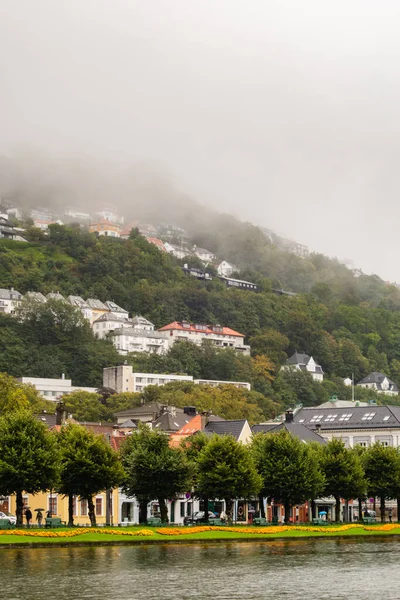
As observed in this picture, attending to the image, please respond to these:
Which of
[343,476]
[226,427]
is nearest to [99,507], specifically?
[343,476]

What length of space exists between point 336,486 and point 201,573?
58705 millimetres

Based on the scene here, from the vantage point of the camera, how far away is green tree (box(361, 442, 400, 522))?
124 metres

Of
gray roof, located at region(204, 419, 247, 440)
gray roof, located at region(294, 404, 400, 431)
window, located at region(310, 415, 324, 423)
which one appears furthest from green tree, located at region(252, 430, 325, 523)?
window, located at region(310, 415, 324, 423)

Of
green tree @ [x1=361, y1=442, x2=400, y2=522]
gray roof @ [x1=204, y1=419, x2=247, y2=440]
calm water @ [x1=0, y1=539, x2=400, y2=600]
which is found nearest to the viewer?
calm water @ [x1=0, y1=539, x2=400, y2=600]

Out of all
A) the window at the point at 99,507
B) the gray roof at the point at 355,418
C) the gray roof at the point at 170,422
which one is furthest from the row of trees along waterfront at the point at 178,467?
the gray roof at the point at 355,418

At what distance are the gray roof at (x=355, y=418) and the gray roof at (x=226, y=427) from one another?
3605 centimetres

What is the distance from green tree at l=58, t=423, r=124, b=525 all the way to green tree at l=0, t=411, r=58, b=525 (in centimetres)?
290

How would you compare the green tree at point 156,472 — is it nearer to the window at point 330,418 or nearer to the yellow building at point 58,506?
the yellow building at point 58,506

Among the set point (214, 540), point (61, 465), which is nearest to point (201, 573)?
point (214, 540)

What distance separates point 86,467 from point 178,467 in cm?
942

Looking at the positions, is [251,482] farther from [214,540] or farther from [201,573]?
[201,573]

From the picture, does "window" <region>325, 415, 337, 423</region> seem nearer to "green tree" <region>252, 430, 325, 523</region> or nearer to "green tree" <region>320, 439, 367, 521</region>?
"green tree" <region>320, 439, 367, 521</region>

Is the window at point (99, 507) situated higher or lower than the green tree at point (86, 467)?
lower

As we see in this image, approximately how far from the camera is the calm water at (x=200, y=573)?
174 feet
